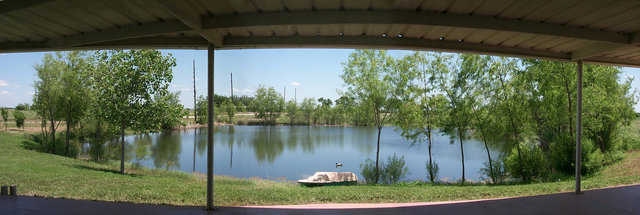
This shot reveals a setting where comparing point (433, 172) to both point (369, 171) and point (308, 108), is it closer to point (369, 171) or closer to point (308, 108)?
point (369, 171)

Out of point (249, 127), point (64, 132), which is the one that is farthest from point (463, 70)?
point (64, 132)

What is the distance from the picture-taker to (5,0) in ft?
7.51

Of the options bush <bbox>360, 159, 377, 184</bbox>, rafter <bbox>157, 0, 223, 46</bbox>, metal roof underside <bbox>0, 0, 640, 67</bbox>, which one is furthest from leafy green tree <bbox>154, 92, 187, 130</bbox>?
rafter <bbox>157, 0, 223, 46</bbox>

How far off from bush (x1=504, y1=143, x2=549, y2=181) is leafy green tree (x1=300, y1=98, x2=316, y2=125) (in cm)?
1511

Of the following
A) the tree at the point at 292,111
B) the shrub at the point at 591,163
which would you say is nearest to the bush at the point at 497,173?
the shrub at the point at 591,163

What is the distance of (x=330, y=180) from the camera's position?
8695mm

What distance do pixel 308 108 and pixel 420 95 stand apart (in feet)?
42.2

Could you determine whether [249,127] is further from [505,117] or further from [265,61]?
[505,117]

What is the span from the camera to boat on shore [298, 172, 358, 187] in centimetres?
834

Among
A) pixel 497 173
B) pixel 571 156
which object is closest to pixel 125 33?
pixel 571 156

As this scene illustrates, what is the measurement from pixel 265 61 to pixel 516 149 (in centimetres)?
1131

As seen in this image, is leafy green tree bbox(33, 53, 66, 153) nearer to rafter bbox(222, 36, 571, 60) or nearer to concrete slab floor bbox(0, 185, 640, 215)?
concrete slab floor bbox(0, 185, 640, 215)

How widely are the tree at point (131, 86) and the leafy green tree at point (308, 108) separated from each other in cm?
1387

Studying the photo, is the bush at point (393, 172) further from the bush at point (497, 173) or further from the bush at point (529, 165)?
the bush at point (529, 165)
